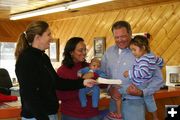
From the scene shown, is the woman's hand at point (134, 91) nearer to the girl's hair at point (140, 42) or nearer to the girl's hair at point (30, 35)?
the girl's hair at point (140, 42)

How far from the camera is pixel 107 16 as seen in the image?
6.57 meters

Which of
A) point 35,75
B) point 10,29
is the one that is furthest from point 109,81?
point 10,29

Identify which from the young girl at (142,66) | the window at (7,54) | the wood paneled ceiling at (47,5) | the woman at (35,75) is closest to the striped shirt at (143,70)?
the young girl at (142,66)

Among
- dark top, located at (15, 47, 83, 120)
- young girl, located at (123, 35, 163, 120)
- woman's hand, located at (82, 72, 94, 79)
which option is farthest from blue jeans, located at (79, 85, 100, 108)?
dark top, located at (15, 47, 83, 120)

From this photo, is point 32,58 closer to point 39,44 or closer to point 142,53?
point 39,44

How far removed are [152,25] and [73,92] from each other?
3.11 m

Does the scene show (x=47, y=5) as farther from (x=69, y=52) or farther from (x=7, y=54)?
(x=7, y=54)

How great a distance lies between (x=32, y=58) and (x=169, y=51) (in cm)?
348

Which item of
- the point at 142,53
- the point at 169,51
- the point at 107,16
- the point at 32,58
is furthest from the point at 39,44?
the point at 107,16

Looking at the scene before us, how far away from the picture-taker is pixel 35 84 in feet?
6.97

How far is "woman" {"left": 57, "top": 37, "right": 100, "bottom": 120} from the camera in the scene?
2756 millimetres

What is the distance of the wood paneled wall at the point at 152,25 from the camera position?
512 cm

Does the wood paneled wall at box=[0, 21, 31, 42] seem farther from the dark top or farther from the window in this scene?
the dark top

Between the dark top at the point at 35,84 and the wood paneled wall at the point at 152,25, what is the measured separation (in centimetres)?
327
